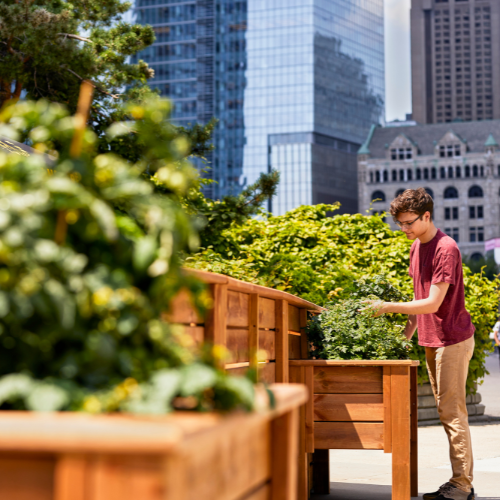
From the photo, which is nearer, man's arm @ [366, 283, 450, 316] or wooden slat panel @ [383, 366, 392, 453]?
wooden slat panel @ [383, 366, 392, 453]

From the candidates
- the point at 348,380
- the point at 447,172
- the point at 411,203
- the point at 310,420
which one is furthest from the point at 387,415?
the point at 447,172

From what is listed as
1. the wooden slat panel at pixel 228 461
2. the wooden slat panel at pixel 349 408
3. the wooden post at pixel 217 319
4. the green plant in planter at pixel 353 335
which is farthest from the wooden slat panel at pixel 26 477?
the green plant in planter at pixel 353 335

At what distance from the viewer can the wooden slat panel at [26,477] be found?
140 cm

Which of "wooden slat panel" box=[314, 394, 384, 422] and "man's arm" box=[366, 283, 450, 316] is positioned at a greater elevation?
"man's arm" box=[366, 283, 450, 316]

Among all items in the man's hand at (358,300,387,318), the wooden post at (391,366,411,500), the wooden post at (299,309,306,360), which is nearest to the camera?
the wooden post at (391,366,411,500)

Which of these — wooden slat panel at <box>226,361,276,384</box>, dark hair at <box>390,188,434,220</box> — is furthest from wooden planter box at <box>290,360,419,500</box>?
dark hair at <box>390,188,434,220</box>

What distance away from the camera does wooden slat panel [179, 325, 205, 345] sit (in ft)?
8.95

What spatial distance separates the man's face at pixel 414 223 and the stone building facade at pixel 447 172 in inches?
4196

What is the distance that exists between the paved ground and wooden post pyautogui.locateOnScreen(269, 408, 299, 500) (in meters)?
3.60

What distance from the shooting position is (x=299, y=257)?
917cm

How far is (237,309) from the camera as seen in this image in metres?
3.56

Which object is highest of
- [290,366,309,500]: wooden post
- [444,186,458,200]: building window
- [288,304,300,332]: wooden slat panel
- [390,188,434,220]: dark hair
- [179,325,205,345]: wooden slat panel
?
[444,186,458,200]: building window

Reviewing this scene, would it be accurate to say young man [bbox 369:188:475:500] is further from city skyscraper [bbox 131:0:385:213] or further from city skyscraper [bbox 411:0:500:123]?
city skyscraper [bbox 411:0:500:123]

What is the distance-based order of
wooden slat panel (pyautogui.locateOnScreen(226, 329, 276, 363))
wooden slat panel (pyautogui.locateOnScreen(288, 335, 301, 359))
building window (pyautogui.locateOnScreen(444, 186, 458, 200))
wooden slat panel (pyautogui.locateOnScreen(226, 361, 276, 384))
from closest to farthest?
wooden slat panel (pyautogui.locateOnScreen(226, 329, 276, 363)) → wooden slat panel (pyautogui.locateOnScreen(226, 361, 276, 384)) → wooden slat panel (pyautogui.locateOnScreen(288, 335, 301, 359)) → building window (pyautogui.locateOnScreen(444, 186, 458, 200))
